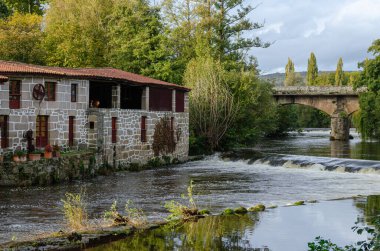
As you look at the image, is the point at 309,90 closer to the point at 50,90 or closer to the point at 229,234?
the point at 50,90

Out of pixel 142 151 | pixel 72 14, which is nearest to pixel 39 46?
pixel 72 14

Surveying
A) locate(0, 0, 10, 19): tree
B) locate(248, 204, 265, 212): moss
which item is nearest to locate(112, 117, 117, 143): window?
locate(248, 204, 265, 212): moss

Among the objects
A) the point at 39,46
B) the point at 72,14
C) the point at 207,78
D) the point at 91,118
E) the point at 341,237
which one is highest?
the point at 72,14

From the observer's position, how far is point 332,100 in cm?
7238

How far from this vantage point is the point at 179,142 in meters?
41.5

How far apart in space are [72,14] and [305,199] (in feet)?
126

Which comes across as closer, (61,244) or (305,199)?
(61,244)

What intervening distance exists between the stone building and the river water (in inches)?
86.3

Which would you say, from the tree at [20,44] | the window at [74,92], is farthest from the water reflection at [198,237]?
the tree at [20,44]

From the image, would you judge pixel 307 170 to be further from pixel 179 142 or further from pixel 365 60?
pixel 365 60

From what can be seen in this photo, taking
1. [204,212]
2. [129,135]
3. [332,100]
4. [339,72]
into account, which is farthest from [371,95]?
[339,72]

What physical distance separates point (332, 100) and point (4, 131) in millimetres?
50107

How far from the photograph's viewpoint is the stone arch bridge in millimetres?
70750

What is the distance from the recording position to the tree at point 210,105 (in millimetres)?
44875
